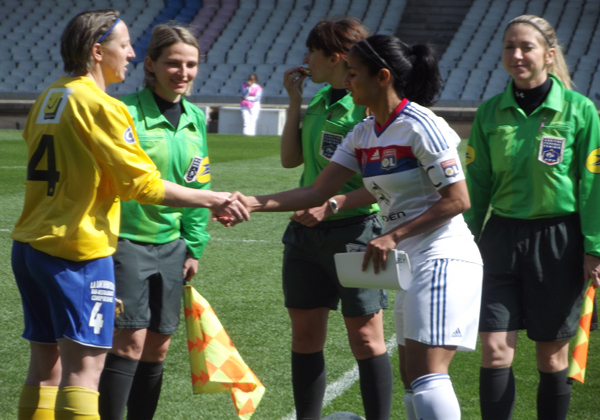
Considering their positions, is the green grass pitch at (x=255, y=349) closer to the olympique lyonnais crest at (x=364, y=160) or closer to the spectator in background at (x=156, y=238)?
the spectator in background at (x=156, y=238)

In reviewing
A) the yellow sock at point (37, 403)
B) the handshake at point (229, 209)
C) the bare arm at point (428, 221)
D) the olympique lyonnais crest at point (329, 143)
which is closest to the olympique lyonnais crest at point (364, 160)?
the bare arm at point (428, 221)

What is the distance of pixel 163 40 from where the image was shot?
301 cm

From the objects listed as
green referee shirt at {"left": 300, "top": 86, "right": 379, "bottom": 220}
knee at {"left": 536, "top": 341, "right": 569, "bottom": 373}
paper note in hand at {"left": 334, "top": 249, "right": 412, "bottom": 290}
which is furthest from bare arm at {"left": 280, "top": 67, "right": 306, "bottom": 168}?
knee at {"left": 536, "top": 341, "right": 569, "bottom": 373}

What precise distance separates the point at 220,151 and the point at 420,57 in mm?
13490

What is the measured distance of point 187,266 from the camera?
3189 mm

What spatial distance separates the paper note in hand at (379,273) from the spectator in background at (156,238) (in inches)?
31.6

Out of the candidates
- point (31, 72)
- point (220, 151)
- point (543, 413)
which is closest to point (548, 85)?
point (543, 413)

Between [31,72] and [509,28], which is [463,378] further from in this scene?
[31,72]

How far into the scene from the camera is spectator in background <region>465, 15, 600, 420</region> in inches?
116

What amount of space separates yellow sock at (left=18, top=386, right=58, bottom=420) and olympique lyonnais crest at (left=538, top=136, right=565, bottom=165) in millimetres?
2006

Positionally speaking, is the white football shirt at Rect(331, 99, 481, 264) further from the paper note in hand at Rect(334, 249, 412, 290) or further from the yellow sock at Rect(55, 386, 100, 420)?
the yellow sock at Rect(55, 386, 100, 420)

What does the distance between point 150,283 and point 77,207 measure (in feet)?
2.29

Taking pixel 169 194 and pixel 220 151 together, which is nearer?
pixel 169 194

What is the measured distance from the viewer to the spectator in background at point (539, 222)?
294 centimetres
